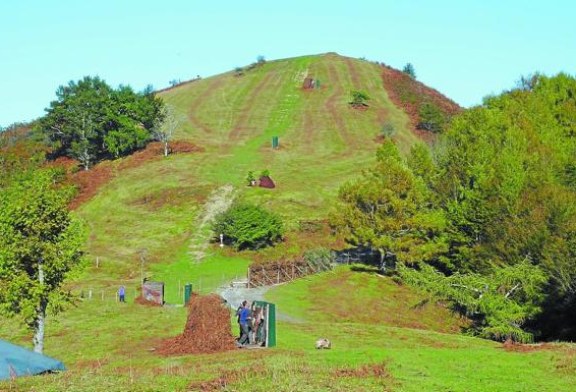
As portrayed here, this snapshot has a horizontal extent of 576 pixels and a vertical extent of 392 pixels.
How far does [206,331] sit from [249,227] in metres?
42.3

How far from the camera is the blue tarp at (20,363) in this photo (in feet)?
73.2

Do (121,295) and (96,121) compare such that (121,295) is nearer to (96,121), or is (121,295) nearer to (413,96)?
(96,121)

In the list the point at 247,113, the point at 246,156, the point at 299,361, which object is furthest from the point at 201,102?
the point at 299,361

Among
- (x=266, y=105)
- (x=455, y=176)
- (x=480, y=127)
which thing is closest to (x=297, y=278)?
(x=455, y=176)

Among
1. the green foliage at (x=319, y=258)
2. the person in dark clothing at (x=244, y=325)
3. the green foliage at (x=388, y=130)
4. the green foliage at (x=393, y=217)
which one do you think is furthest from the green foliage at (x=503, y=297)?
the green foliage at (x=388, y=130)

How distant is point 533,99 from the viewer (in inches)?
2938

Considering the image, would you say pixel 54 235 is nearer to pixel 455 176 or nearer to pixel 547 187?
pixel 547 187

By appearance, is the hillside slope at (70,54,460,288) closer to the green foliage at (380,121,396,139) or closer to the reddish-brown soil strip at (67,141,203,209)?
the green foliage at (380,121,396,139)

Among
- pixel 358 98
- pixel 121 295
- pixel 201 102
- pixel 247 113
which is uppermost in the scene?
pixel 201 102

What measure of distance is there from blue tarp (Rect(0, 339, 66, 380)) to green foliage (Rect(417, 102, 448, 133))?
10597cm

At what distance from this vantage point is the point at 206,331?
103 feet

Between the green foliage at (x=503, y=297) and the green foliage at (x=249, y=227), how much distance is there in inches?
1134

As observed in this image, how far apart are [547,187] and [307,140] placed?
6600 cm

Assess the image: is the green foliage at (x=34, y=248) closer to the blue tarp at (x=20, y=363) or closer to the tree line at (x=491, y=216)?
the blue tarp at (x=20, y=363)
